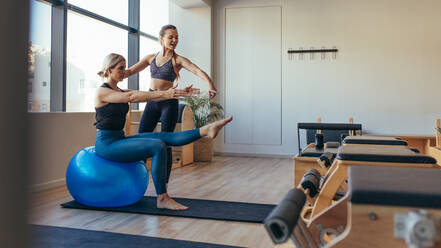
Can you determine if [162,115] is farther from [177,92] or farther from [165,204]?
[165,204]

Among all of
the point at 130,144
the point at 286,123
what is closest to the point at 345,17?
the point at 286,123

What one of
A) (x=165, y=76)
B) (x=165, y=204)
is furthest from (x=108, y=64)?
(x=165, y=204)

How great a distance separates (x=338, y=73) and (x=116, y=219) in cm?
434

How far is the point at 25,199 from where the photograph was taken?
0.26m

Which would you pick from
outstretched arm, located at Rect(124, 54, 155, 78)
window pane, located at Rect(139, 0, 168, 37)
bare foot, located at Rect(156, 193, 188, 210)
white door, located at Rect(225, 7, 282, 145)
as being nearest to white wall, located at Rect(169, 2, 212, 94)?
window pane, located at Rect(139, 0, 168, 37)

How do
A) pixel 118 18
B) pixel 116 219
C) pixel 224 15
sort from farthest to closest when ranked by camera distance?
pixel 224 15
pixel 118 18
pixel 116 219

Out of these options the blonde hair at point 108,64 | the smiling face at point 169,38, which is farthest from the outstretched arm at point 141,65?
the blonde hair at point 108,64

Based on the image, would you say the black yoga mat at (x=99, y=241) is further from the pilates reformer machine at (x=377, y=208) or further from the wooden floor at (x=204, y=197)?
the pilates reformer machine at (x=377, y=208)

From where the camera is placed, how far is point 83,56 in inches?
171

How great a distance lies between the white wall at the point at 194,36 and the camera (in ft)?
20.6

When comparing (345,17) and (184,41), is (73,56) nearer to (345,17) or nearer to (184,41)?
(184,41)

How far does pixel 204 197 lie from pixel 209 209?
0.46m

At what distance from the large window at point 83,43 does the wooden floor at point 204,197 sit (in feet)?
3.55

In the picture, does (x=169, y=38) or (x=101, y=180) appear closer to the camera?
(x=101, y=180)
